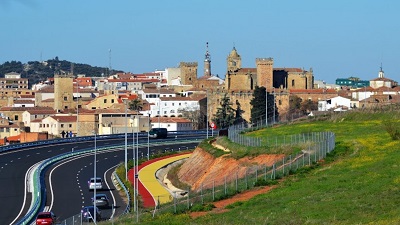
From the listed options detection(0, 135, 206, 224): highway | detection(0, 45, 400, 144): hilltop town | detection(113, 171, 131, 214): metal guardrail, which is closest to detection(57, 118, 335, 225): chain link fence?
detection(113, 171, 131, 214): metal guardrail

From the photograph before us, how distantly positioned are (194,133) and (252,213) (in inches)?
3294

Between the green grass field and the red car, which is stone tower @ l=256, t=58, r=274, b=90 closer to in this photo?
the green grass field

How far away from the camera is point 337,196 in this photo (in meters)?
40.3

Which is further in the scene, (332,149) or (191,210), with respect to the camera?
(332,149)

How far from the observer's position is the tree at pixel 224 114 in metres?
145

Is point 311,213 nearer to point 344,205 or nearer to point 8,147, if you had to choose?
point 344,205

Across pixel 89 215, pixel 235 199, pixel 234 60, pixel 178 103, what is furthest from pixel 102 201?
pixel 234 60

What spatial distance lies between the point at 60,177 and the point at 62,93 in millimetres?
100848

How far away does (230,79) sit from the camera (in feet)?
546

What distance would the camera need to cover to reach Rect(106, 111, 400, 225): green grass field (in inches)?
1410

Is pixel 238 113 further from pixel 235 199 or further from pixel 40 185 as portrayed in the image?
pixel 235 199

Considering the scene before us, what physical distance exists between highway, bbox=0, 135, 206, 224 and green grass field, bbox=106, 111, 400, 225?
9494 millimetres

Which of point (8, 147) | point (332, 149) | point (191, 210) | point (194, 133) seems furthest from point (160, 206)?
point (194, 133)

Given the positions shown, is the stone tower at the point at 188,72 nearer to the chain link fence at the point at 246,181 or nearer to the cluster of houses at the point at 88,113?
the cluster of houses at the point at 88,113
